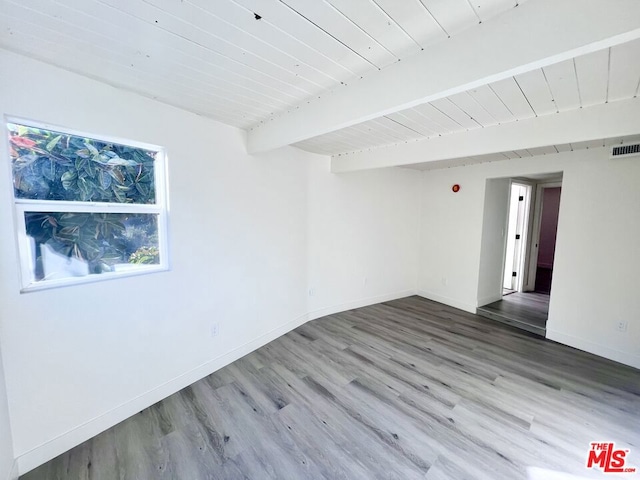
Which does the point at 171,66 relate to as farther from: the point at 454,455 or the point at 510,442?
the point at 510,442

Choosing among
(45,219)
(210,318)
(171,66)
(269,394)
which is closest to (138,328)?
(210,318)

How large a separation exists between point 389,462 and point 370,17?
2395mm

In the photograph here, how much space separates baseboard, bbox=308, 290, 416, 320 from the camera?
3.89 metres

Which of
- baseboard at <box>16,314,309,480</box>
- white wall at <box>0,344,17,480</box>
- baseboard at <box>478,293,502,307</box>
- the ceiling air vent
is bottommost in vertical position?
baseboard at <box>16,314,309,480</box>

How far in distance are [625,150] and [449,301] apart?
283cm

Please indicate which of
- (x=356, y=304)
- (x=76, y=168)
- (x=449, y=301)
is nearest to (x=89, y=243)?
(x=76, y=168)

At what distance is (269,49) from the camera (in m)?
1.34

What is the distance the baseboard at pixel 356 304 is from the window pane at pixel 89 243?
2334 millimetres

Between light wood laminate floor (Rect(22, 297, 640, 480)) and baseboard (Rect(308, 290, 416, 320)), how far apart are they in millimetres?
742

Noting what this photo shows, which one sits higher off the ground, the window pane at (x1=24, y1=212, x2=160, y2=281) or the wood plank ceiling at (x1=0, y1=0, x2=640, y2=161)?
the wood plank ceiling at (x1=0, y1=0, x2=640, y2=161)

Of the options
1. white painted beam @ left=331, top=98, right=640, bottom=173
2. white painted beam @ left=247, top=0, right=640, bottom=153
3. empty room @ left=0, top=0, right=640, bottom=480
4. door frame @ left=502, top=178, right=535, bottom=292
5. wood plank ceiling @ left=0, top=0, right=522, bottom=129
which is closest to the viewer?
white painted beam @ left=247, top=0, right=640, bottom=153

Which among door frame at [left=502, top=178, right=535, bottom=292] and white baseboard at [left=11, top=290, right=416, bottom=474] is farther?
door frame at [left=502, top=178, right=535, bottom=292]

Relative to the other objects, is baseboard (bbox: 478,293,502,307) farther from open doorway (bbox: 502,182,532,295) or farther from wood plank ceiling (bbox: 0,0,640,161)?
wood plank ceiling (bbox: 0,0,640,161)

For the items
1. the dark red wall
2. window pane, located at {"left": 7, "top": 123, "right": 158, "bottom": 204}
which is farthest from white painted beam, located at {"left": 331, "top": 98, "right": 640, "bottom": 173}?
the dark red wall
